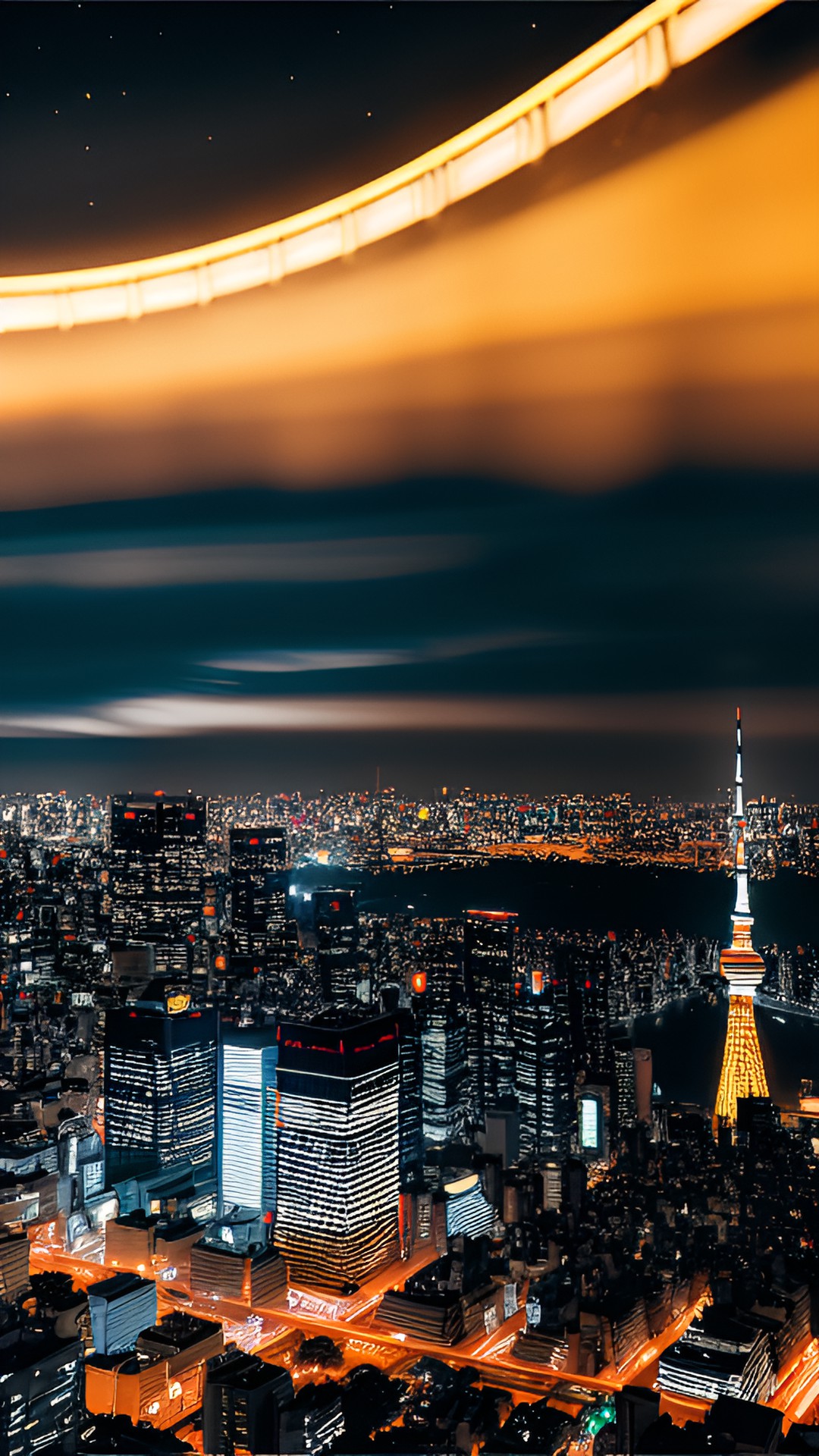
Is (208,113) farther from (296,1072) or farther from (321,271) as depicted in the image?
(296,1072)

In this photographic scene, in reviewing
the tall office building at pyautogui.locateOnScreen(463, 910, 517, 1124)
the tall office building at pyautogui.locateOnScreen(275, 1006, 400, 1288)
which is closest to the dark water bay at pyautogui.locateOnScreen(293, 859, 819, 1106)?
the tall office building at pyautogui.locateOnScreen(463, 910, 517, 1124)

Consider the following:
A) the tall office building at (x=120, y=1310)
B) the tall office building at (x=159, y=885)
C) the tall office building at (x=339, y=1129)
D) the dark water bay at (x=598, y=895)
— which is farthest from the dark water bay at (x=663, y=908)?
the tall office building at (x=120, y=1310)

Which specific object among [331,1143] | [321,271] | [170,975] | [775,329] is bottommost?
[331,1143]

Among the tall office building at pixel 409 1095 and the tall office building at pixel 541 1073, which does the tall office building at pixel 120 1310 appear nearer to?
the tall office building at pixel 409 1095

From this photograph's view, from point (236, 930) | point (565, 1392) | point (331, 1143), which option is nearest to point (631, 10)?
point (565, 1392)

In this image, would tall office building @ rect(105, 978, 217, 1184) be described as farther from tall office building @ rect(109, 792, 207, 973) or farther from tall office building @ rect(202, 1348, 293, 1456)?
tall office building @ rect(202, 1348, 293, 1456)

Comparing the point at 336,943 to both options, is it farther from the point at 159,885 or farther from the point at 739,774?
the point at 739,774

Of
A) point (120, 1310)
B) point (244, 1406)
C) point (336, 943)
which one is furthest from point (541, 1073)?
point (244, 1406)
